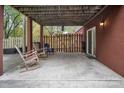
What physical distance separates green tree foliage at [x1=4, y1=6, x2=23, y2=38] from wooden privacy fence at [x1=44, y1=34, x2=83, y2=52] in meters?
4.98

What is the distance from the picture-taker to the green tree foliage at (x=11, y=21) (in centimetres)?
2508

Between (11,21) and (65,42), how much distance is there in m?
7.83

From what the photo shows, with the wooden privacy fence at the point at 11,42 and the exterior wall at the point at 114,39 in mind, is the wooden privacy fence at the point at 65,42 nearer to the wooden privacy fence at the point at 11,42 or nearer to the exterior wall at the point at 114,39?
the wooden privacy fence at the point at 11,42

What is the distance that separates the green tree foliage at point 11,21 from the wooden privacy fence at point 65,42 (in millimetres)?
4978

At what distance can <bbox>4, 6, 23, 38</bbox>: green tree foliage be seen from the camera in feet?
82.3

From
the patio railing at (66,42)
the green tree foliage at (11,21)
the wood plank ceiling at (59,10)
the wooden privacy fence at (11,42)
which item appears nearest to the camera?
the wood plank ceiling at (59,10)

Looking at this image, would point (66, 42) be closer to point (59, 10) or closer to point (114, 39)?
point (59, 10)

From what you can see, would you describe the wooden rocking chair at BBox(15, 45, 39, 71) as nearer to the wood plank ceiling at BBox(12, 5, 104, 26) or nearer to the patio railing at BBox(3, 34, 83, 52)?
the wood plank ceiling at BBox(12, 5, 104, 26)

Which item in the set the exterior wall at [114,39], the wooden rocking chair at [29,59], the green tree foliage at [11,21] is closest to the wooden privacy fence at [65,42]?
the green tree foliage at [11,21]

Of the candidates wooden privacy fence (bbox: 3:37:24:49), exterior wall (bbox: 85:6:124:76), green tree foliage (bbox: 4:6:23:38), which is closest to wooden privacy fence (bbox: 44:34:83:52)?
wooden privacy fence (bbox: 3:37:24:49)

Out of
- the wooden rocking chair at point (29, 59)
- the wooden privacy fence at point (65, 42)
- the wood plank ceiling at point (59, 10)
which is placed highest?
the wood plank ceiling at point (59, 10)
